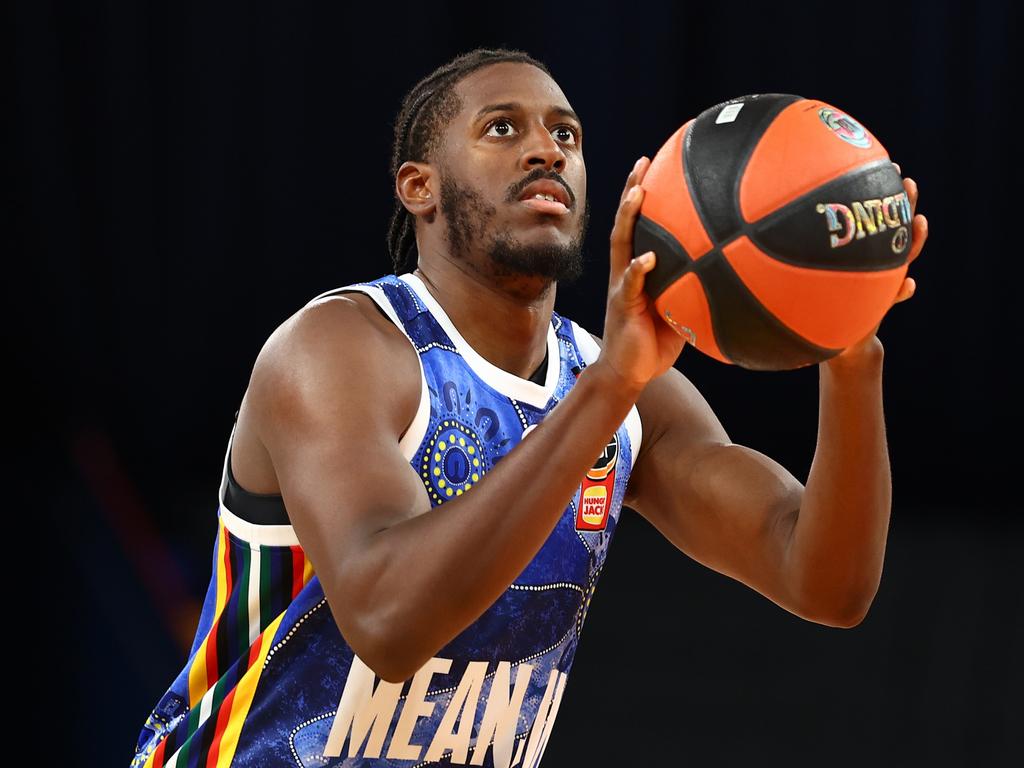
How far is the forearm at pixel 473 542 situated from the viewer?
170 centimetres

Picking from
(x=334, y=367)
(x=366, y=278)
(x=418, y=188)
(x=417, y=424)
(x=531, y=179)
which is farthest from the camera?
(x=366, y=278)

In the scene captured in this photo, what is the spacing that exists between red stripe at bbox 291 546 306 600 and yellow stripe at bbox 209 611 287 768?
43 mm

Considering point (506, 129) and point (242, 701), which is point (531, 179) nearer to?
point (506, 129)

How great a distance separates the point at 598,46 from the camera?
4.24m

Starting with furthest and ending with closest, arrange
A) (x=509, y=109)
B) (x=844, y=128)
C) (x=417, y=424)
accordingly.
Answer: (x=509, y=109) < (x=417, y=424) < (x=844, y=128)

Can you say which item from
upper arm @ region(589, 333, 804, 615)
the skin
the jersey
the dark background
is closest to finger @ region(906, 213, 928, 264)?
the skin

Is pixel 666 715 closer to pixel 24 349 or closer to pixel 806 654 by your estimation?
pixel 806 654

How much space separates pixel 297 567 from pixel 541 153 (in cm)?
79

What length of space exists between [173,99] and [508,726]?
2.52 m

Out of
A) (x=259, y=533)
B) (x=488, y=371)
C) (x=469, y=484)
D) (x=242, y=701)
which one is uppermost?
(x=488, y=371)

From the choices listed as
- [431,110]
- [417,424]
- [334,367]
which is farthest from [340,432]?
[431,110]

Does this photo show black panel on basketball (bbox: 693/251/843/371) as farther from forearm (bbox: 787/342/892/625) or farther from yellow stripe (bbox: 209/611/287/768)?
yellow stripe (bbox: 209/611/287/768)

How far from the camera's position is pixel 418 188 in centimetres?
254

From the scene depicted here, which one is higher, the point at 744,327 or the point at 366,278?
the point at 744,327
